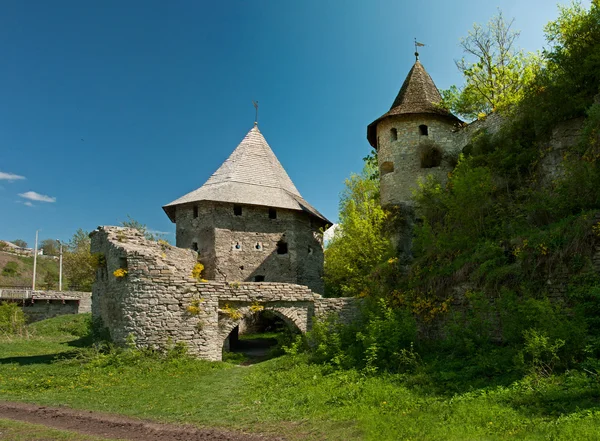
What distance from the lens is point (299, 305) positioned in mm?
15609

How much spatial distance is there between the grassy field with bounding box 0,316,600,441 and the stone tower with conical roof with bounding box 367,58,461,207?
12188 mm

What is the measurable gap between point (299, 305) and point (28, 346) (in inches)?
502

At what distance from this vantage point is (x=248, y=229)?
23.2 m

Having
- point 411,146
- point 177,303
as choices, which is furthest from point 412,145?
point 177,303

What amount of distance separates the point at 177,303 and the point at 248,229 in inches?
368

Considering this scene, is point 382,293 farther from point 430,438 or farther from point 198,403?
point 430,438

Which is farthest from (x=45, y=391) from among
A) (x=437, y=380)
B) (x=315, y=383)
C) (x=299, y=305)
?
(x=437, y=380)

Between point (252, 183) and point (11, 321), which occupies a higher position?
point (252, 183)

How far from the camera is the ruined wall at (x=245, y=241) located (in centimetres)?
2242

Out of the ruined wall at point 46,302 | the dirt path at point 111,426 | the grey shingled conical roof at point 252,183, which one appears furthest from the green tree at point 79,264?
the dirt path at point 111,426

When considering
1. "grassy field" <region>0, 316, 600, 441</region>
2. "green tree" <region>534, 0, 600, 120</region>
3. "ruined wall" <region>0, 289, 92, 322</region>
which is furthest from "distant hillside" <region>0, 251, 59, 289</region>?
"green tree" <region>534, 0, 600, 120</region>

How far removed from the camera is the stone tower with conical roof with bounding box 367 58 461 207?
2234 cm

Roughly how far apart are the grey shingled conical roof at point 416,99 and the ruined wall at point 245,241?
7168 mm

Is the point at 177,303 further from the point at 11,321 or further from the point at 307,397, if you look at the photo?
the point at 11,321
